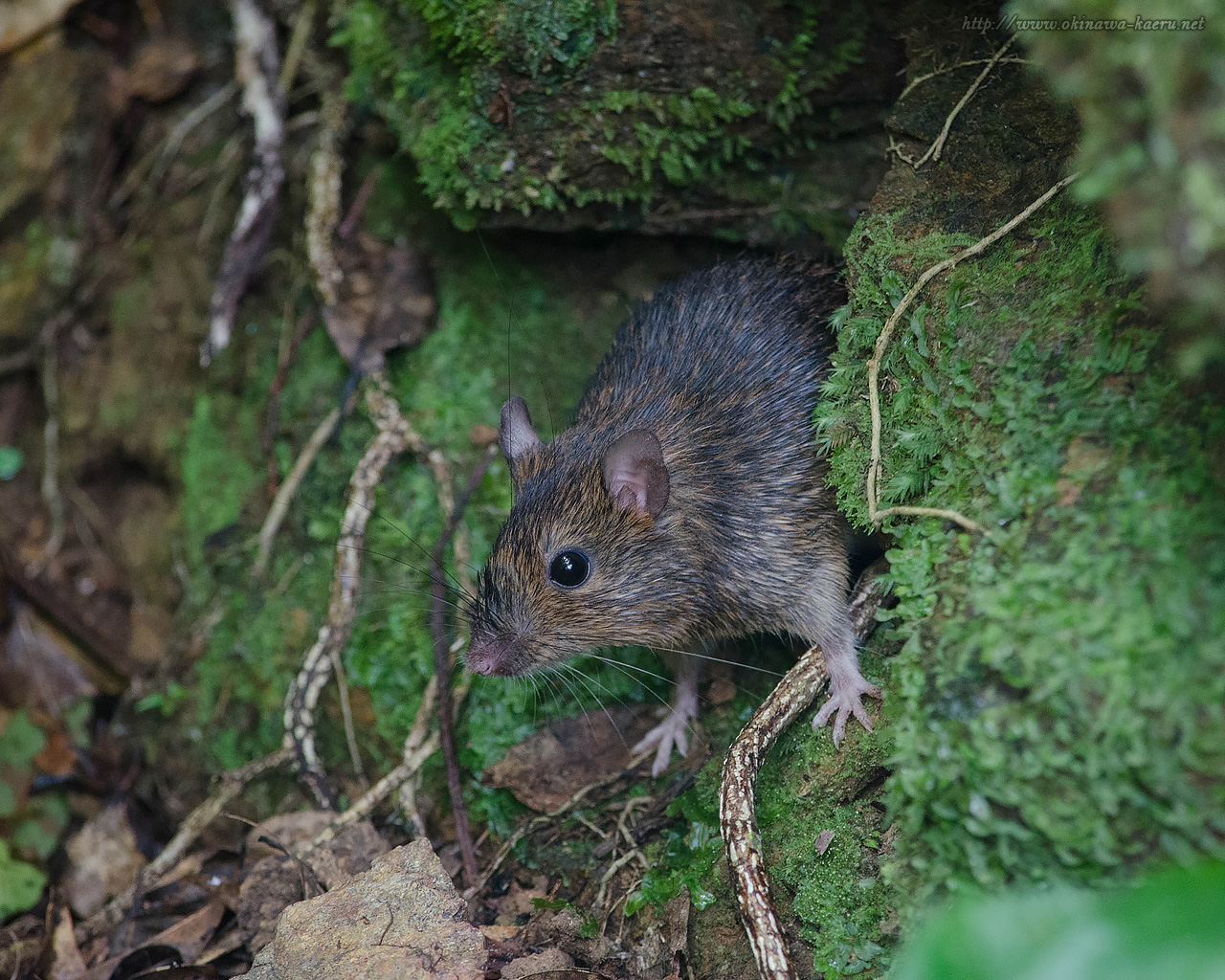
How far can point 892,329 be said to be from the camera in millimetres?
3365

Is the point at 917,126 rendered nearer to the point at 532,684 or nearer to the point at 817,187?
the point at 817,187

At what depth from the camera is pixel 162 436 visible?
5.54 metres

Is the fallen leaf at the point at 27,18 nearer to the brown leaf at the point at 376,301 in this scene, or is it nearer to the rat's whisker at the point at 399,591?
the brown leaf at the point at 376,301

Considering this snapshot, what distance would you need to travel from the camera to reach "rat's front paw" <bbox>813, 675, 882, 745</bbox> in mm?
3336

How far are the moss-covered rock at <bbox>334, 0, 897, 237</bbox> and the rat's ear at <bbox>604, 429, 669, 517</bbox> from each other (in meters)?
1.37

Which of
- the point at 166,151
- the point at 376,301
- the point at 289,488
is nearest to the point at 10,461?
the point at 166,151

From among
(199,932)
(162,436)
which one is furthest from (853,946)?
(162,436)

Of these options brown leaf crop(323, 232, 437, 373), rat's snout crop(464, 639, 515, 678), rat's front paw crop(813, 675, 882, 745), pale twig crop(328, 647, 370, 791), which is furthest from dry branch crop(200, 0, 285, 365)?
rat's front paw crop(813, 675, 882, 745)

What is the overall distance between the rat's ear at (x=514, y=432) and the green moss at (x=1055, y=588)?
158 centimetres

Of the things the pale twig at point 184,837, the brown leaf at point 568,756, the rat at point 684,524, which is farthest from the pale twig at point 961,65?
the pale twig at point 184,837

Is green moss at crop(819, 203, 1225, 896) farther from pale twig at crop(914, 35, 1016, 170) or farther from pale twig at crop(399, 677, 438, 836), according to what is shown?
pale twig at crop(399, 677, 438, 836)

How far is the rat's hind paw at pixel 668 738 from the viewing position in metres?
3.94

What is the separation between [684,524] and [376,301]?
2090 mm

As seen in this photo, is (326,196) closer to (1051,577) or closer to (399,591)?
(399,591)
